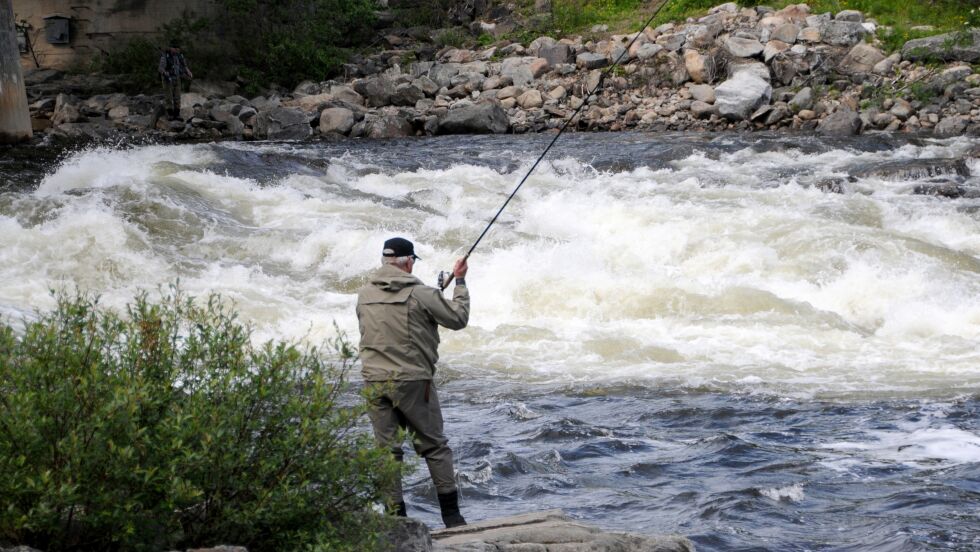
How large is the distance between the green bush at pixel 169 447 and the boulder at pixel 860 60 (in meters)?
23.2

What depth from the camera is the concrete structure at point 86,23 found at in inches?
1267

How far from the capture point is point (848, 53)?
2634 centimetres

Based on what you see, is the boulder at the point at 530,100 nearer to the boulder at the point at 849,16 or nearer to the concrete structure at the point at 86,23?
the boulder at the point at 849,16

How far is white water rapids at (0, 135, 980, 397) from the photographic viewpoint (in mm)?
10688

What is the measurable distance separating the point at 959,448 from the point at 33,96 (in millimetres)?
25861

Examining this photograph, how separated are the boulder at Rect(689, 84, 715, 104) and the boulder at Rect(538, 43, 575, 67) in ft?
13.5

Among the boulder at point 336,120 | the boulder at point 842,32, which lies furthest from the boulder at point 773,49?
the boulder at point 336,120

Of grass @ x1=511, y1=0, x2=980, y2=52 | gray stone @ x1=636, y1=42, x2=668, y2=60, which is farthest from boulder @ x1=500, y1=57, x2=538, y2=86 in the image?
grass @ x1=511, y1=0, x2=980, y2=52

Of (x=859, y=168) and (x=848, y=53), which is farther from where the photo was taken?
(x=848, y=53)

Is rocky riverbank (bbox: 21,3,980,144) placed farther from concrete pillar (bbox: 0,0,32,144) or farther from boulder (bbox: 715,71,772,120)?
concrete pillar (bbox: 0,0,32,144)

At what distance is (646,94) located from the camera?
2697cm

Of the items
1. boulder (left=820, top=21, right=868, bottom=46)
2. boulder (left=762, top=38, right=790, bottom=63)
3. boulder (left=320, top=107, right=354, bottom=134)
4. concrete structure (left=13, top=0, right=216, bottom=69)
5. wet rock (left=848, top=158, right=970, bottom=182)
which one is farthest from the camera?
concrete structure (left=13, top=0, right=216, bottom=69)

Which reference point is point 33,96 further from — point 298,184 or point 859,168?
point 859,168

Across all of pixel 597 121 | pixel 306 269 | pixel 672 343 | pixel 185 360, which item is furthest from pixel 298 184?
pixel 185 360
